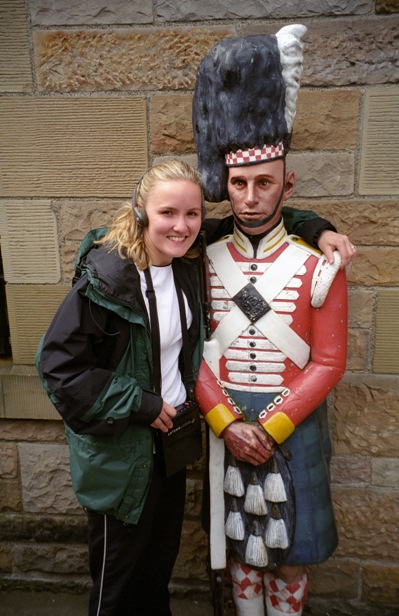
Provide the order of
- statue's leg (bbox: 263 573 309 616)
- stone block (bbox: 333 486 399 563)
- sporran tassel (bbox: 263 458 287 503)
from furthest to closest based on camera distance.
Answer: stone block (bbox: 333 486 399 563) < statue's leg (bbox: 263 573 309 616) < sporran tassel (bbox: 263 458 287 503)

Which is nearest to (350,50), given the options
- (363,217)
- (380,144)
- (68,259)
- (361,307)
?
(380,144)

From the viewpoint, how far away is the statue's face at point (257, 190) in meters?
1.83

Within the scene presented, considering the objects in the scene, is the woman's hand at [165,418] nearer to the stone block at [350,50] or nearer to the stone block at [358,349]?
the stone block at [358,349]

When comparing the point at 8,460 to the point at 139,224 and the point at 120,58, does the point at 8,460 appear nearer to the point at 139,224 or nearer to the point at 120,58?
the point at 139,224

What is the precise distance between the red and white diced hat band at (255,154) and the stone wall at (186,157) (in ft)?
1.91

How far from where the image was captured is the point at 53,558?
2895 mm

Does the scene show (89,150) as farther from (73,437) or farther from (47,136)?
(73,437)

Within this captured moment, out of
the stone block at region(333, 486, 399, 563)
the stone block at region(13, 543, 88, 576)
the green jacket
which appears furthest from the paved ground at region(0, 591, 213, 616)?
the green jacket

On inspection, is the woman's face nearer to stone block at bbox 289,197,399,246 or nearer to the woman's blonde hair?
the woman's blonde hair

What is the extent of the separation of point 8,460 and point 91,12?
2.10 metres

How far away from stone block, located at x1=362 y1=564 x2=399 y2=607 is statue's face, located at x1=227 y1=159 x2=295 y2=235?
1.83 m

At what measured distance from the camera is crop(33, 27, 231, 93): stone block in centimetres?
233

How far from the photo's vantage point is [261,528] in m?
2.02

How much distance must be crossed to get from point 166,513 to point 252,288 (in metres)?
0.96
